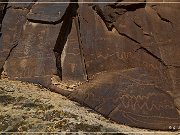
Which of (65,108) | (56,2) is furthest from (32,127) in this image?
(56,2)

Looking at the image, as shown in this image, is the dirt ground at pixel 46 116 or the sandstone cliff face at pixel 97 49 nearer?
the dirt ground at pixel 46 116

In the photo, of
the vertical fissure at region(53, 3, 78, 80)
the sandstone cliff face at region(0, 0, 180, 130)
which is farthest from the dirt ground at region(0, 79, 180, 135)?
the vertical fissure at region(53, 3, 78, 80)

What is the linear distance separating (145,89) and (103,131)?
1498 mm

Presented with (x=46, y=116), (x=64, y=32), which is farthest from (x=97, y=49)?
(x=46, y=116)

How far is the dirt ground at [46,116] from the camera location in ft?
13.8

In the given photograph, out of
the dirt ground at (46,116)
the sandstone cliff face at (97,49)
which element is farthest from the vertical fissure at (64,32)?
the dirt ground at (46,116)

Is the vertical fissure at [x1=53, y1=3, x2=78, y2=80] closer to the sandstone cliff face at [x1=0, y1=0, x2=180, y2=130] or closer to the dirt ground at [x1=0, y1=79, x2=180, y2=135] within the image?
the sandstone cliff face at [x1=0, y1=0, x2=180, y2=130]

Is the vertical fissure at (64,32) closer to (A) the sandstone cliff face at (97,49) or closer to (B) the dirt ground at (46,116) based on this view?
(A) the sandstone cliff face at (97,49)

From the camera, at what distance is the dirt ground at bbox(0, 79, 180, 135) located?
4.20m

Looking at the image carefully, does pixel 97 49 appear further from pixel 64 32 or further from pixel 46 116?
pixel 46 116

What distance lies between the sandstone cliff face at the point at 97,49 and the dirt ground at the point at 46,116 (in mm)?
422

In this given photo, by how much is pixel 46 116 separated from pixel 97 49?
7.55 ft

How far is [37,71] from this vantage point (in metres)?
6.04

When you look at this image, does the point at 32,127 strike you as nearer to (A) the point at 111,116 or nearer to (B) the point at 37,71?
(A) the point at 111,116
